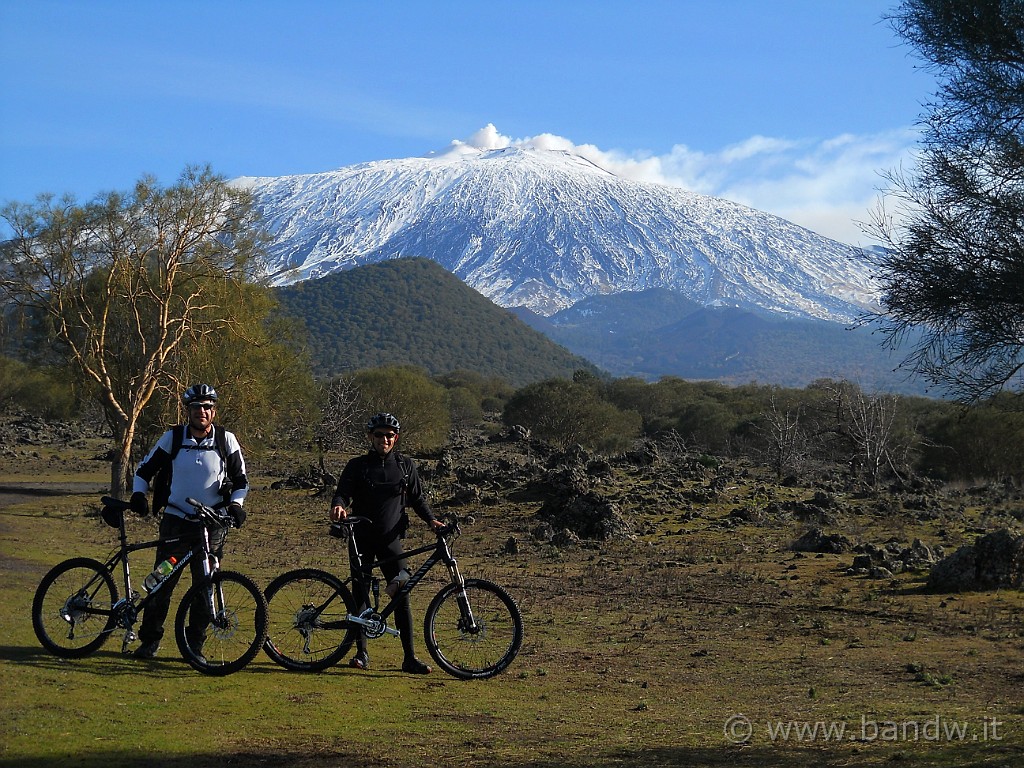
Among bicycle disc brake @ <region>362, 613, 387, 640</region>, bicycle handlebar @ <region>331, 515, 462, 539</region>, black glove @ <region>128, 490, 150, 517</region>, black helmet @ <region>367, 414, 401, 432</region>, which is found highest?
black helmet @ <region>367, 414, 401, 432</region>

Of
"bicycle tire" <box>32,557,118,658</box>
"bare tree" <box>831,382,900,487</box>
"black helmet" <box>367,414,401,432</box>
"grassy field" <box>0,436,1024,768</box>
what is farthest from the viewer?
"bare tree" <box>831,382,900,487</box>

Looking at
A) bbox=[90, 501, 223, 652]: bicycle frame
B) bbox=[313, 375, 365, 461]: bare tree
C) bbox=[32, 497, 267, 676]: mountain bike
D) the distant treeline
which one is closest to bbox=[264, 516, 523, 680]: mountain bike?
bbox=[32, 497, 267, 676]: mountain bike

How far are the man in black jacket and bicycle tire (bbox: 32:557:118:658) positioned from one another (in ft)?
5.73

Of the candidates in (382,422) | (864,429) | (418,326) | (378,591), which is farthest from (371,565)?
(418,326)

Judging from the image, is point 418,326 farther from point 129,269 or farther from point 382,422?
point 382,422

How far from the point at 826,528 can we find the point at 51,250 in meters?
20.0

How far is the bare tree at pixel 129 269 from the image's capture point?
2505 cm

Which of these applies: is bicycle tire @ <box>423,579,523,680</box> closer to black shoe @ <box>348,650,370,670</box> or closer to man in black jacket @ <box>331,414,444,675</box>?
man in black jacket @ <box>331,414,444,675</box>

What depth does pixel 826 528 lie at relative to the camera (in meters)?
21.8

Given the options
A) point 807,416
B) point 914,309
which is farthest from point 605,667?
point 807,416

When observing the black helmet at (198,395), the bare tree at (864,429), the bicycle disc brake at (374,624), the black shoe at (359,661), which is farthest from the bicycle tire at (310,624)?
the bare tree at (864,429)

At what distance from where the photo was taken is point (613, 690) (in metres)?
8.00

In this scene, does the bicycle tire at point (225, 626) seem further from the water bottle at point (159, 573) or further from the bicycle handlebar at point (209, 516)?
the bicycle handlebar at point (209, 516)

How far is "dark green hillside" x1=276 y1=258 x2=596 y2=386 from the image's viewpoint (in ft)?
488
